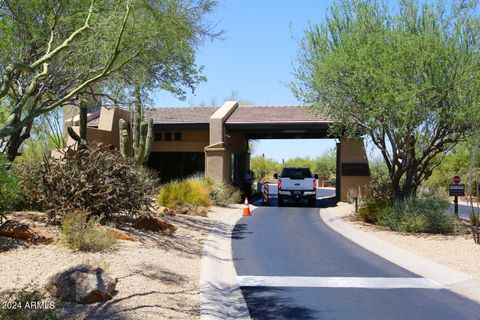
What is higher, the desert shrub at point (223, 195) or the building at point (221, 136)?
the building at point (221, 136)

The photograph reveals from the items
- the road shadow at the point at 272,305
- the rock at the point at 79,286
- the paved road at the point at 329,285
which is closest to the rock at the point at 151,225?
the paved road at the point at 329,285

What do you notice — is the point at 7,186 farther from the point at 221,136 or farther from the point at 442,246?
the point at 221,136

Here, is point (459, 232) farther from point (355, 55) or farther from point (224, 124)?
point (224, 124)

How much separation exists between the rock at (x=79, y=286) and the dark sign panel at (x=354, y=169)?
2033cm

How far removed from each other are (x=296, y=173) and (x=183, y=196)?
26.2ft

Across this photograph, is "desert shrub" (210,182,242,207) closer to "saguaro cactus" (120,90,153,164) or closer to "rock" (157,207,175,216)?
"saguaro cactus" (120,90,153,164)

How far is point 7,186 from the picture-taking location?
7.75 meters

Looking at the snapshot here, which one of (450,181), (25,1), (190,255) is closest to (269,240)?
(190,255)

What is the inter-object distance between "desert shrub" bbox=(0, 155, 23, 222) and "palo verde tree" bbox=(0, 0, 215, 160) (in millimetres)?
1093

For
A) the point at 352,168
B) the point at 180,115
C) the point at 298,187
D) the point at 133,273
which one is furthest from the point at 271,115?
the point at 133,273

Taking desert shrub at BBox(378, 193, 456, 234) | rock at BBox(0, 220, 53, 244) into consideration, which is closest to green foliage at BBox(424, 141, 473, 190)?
desert shrub at BBox(378, 193, 456, 234)

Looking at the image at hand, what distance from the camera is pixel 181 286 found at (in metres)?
8.34

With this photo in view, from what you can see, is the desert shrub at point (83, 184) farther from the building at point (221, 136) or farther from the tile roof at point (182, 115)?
the tile roof at point (182, 115)

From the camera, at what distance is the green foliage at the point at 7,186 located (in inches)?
301
